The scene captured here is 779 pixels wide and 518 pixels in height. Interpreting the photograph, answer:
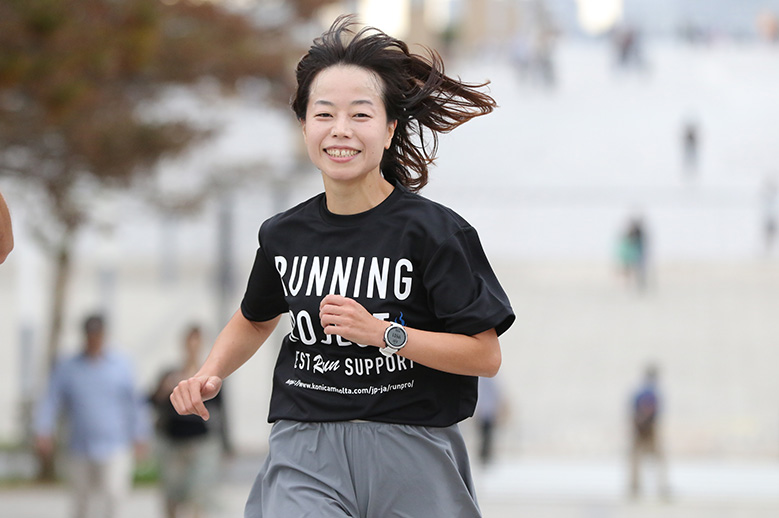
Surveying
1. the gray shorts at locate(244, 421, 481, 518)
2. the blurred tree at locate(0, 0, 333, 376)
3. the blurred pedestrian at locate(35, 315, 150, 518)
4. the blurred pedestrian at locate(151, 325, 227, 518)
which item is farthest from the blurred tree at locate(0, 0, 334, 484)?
the gray shorts at locate(244, 421, 481, 518)

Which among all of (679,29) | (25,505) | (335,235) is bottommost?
(25,505)

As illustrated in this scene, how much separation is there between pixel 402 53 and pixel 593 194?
3612 centimetres

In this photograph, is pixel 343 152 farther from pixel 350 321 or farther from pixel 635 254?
pixel 635 254

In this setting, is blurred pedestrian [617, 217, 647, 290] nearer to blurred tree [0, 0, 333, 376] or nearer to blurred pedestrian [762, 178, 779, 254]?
blurred pedestrian [762, 178, 779, 254]

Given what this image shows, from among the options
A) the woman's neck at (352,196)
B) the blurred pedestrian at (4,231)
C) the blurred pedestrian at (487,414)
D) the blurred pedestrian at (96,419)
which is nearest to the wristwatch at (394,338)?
the woman's neck at (352,196)

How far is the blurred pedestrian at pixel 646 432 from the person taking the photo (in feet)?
39.3

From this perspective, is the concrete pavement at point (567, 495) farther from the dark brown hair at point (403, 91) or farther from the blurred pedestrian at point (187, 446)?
the dark brown hair at point (403, 91)

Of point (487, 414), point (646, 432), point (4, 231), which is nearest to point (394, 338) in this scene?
point (4, 231)

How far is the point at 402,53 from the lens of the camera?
288 cm

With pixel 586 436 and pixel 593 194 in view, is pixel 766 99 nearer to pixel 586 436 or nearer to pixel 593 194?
pixel 593 194

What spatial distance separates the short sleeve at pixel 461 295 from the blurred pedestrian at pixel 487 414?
11035 millimetres

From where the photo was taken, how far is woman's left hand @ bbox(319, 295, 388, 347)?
2545mm

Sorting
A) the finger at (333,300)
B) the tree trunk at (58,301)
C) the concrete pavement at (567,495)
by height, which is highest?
the tree trunk at (58,301)

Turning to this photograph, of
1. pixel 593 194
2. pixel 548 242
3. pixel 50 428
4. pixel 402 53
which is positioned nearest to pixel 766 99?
pixel 593 194
